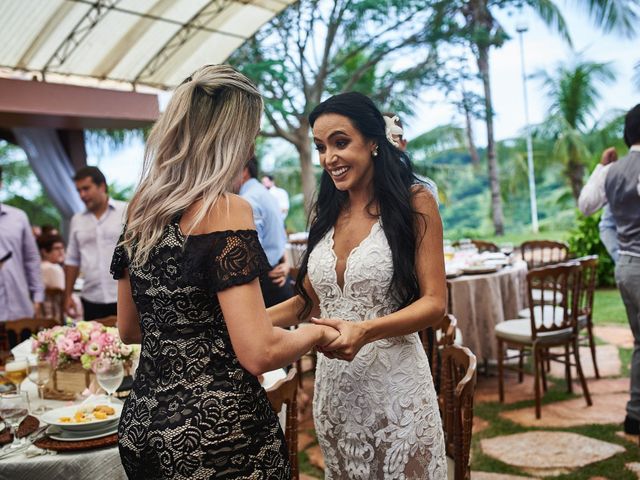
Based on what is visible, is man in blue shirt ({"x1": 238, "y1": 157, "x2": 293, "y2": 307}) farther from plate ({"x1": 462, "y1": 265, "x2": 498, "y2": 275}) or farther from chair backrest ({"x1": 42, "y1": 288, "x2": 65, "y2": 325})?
chair backrest ({"x1": 42, "y1": 288, "x2": 65, "y2": 325})

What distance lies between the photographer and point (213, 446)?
1516mm

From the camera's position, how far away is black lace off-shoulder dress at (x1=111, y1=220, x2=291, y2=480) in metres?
1.49

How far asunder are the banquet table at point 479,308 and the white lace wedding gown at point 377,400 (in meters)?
3.17

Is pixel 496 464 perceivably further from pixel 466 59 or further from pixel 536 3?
pixel 536 3

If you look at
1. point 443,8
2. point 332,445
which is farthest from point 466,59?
point 332,445

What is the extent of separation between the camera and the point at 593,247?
30.5 feet

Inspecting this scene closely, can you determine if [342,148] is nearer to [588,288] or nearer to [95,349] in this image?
[95,349]

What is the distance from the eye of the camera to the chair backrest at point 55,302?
19.8 feet

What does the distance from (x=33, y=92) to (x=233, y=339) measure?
8284 millimetres

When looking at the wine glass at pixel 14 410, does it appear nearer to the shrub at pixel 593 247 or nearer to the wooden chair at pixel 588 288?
the wooden chair at pixel 588 288

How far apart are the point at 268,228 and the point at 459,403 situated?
3.05 metres

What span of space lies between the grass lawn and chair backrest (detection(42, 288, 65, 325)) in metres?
5.33

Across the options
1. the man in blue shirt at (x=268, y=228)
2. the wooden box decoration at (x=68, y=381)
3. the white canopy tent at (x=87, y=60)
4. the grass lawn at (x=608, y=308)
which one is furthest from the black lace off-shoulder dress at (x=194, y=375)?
the white canopy tent at (x=87, y=60)

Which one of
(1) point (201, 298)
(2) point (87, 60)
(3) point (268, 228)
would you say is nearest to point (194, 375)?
(1) point (201, 298)
